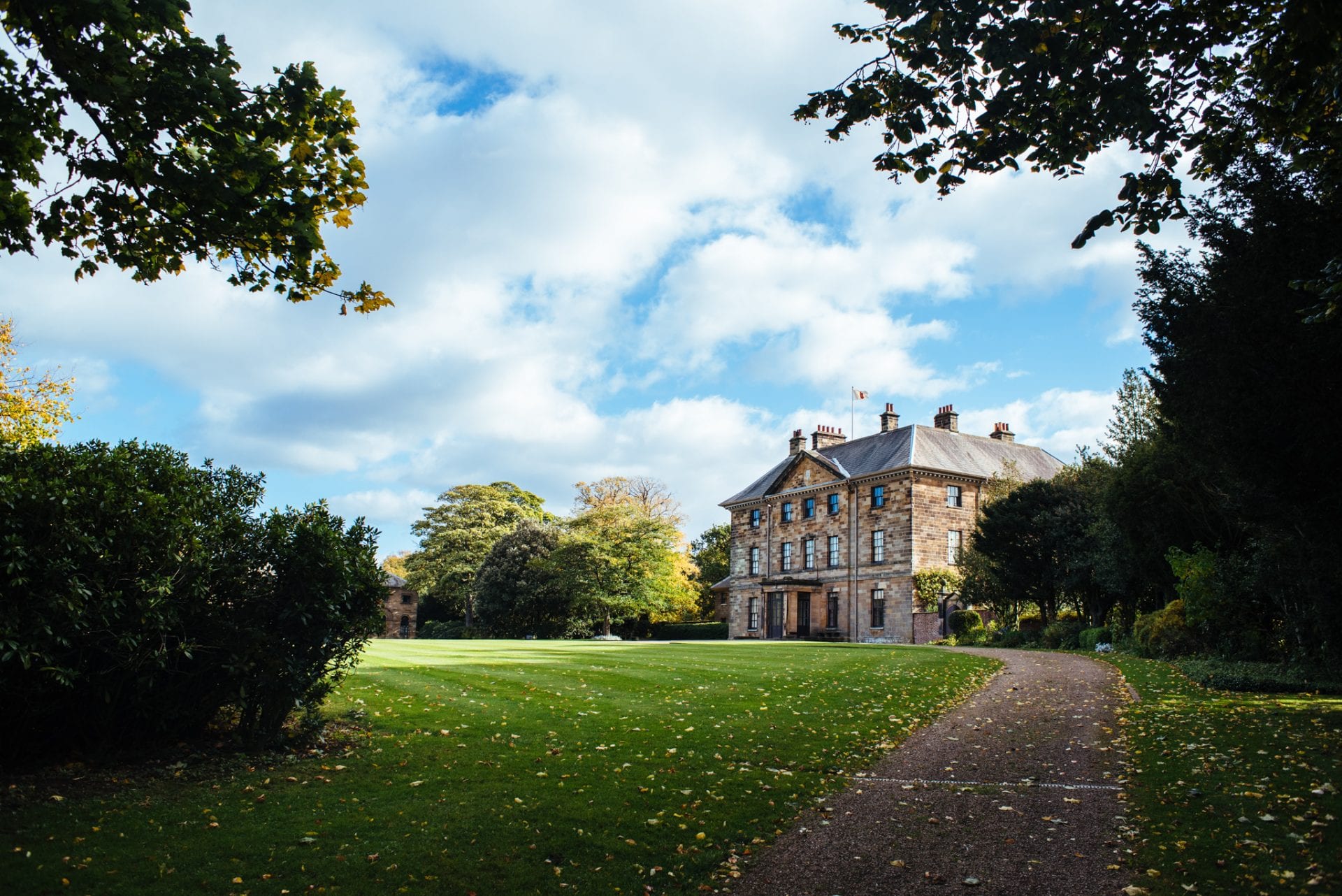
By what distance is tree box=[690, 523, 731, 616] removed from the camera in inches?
2542

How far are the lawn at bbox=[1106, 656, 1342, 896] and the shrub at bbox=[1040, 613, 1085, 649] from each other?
18.2 m

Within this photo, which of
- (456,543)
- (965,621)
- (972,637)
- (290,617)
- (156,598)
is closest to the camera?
(156,598)

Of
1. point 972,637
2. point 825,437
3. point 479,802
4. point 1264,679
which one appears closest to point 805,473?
point 825,437

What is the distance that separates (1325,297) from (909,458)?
38.4 meters

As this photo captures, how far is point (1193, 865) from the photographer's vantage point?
656cm

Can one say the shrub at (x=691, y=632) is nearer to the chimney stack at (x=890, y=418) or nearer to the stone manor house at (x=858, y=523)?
the stone manor house at (x=858, y=523)

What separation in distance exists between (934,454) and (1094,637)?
1919cm

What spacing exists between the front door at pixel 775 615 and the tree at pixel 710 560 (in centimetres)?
1037

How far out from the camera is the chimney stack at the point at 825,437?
56.8 metres

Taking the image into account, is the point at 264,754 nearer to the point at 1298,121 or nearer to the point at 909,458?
the point at 1298,121

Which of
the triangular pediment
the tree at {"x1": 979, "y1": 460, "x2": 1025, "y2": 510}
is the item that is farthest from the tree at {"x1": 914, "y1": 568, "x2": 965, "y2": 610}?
the triangular pediment

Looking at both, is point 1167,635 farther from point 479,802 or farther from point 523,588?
point 523,588

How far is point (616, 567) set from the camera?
50219mm

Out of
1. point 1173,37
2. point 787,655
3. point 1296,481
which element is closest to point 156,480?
point 1173,37
